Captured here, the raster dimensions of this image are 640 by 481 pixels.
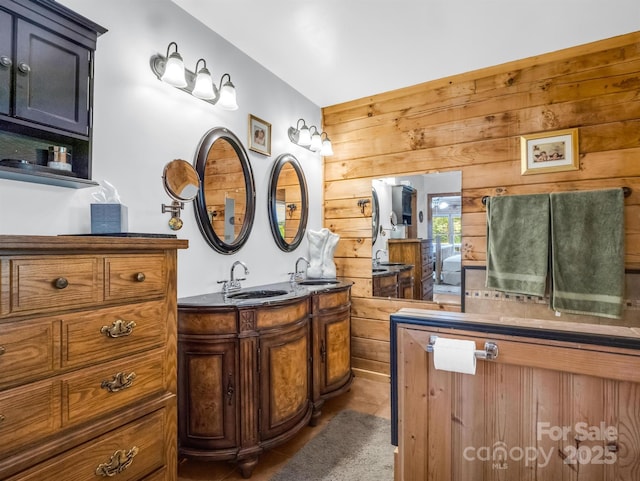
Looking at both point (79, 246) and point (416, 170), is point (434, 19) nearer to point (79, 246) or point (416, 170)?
point (416, 170)

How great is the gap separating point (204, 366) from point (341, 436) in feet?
3.39

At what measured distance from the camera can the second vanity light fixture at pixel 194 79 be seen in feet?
5.90

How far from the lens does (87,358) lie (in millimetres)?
1092

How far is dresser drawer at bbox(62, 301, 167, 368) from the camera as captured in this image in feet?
3.47

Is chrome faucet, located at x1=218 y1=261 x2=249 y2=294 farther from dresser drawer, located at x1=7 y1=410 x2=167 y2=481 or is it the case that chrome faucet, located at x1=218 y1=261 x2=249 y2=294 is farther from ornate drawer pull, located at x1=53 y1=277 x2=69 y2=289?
ornate drawer pull, located at x1=53 y1=277 x2=69 y2=289

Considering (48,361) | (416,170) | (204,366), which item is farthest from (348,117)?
(48,361)

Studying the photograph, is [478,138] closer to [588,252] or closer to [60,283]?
[588,252]

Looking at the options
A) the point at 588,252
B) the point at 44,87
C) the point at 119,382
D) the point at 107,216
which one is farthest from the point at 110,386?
the point at 588,252

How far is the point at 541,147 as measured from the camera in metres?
2.46

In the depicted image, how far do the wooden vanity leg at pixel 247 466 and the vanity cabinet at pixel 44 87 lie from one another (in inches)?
61.6

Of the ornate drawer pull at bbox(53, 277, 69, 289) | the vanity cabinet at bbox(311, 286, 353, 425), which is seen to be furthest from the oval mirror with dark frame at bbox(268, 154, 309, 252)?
the ornate drawer pull at bbox(53, 277, 69, 289)

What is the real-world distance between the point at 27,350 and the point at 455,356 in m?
1.28

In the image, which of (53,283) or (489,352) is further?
(489,352)

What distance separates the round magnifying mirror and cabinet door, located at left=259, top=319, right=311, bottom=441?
2.98ft
